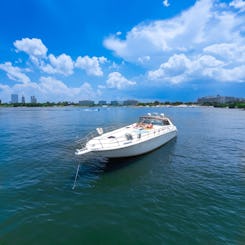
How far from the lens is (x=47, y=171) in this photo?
15211 millimetres

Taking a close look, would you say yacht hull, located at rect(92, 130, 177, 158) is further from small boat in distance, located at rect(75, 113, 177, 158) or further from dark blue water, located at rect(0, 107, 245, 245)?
dark blue water, located at rect(0, 107, 245, 245)

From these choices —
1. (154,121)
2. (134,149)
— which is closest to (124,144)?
(134,149)

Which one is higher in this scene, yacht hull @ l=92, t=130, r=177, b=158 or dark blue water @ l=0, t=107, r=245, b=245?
yacht hull @ l=92, t=130, r=177, b=158

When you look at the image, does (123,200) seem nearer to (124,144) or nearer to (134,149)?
(124,144)

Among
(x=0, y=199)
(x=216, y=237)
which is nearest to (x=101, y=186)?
(x=0, y=199)

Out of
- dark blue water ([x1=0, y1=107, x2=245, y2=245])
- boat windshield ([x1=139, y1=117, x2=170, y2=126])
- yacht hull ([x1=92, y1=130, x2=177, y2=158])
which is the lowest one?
dark blue water ([x1=0, y1=107, x2=245, y2=245])

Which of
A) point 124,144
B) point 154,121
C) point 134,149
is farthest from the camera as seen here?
point 154,121

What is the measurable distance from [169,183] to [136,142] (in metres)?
4.53

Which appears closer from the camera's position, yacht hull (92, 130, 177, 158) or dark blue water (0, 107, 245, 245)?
dark blue water (0, 107, 245, 245)

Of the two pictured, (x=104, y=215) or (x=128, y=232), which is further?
(x=104, y=215)

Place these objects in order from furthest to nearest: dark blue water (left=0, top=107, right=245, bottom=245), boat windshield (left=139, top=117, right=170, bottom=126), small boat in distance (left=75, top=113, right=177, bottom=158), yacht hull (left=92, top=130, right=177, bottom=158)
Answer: boat windshield (left=139, top=117, right=170, bottom=126) → yacht hull (left=92, top=130, right=177, bottom=158) → small boat in distance (left=75, top=113, right=177, bottom=158) → dark blue water (left=0, top=107, right=245, bottom=245)

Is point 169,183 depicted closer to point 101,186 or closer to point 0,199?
point 101,186

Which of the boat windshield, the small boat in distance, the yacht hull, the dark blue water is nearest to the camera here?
the dark blue water

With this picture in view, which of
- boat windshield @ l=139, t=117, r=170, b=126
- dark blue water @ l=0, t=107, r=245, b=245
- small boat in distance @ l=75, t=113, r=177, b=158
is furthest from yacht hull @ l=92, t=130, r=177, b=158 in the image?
boat windshield @ l=139, t=117, r=170, b=126
